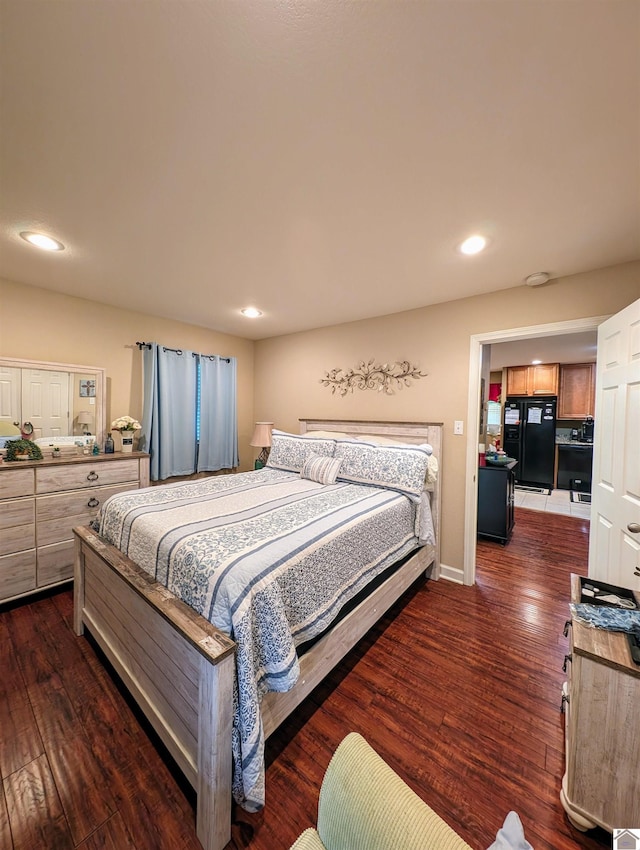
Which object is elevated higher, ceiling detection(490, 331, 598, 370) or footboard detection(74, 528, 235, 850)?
ceiling detection(490, 331, 598, 370)

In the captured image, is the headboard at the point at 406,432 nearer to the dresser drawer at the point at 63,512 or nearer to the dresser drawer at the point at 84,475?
the dresser drawer at the point at 84,475

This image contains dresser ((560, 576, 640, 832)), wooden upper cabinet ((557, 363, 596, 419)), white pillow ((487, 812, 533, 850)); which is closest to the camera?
white pillow ((487, 812, 533, 850))

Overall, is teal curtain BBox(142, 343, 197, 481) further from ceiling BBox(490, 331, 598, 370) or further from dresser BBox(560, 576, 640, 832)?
ceiling BBox(490, 331, 598, 370)

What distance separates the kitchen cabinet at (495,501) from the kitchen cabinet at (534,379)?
3288 mm

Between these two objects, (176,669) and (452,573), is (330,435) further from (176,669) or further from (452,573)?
(176,669)

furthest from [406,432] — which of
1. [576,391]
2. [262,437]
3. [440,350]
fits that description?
[576,391]

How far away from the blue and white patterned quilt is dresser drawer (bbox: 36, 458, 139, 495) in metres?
0.78

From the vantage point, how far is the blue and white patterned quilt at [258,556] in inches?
45.4

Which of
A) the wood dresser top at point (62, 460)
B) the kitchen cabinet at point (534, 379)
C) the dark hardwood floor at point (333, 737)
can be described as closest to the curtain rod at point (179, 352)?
the wood dresser top at point (62, 460)

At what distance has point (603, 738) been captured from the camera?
3.59 feet

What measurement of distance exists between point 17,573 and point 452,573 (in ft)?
11.1

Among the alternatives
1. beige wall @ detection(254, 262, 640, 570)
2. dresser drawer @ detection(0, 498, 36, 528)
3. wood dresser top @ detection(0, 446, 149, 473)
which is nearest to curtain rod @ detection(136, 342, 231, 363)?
beige wall @ detection(254, 262, 640, 570)

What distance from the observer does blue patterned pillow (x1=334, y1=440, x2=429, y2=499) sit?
2.50 metres

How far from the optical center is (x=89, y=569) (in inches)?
76.0
